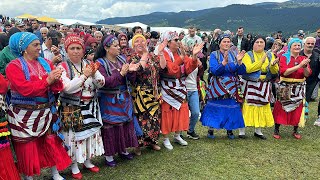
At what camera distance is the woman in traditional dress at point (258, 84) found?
18.0 ft

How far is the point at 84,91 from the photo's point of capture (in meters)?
4.03

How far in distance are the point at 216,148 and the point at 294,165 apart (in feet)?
3.99

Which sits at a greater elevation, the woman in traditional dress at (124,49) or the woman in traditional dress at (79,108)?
the woman in traditional dress at (124,49)

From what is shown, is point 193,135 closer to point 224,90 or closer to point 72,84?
point 224,90

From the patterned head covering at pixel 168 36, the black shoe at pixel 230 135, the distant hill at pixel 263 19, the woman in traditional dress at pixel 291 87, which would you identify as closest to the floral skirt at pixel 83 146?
the patterned head covering at pixel 168 36

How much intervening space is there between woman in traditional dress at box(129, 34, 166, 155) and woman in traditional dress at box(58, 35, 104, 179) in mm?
778

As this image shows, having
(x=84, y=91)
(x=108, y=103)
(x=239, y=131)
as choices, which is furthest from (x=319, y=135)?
(x=84, y=91)

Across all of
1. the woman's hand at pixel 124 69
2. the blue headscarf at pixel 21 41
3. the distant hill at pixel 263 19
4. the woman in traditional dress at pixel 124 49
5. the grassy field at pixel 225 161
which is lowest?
the grassy field at pixel 225 161

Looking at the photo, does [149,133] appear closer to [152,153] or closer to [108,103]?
[152,153]

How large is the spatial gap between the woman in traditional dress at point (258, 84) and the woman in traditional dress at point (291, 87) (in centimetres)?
21

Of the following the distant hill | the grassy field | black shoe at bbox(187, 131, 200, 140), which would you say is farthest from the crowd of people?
the distant hill

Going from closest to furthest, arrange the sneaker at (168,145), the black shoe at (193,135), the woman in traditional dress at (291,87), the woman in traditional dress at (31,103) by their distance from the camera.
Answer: the woman in traditional dress at (31,103) → the sneaker at (168,145) → the woman in traditional dress at (291,87) → the black shoe at (193,135)

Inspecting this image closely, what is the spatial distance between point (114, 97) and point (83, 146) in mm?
750

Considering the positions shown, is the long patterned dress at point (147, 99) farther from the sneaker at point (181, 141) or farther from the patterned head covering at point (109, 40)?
the sneaker at point (181, 141)
